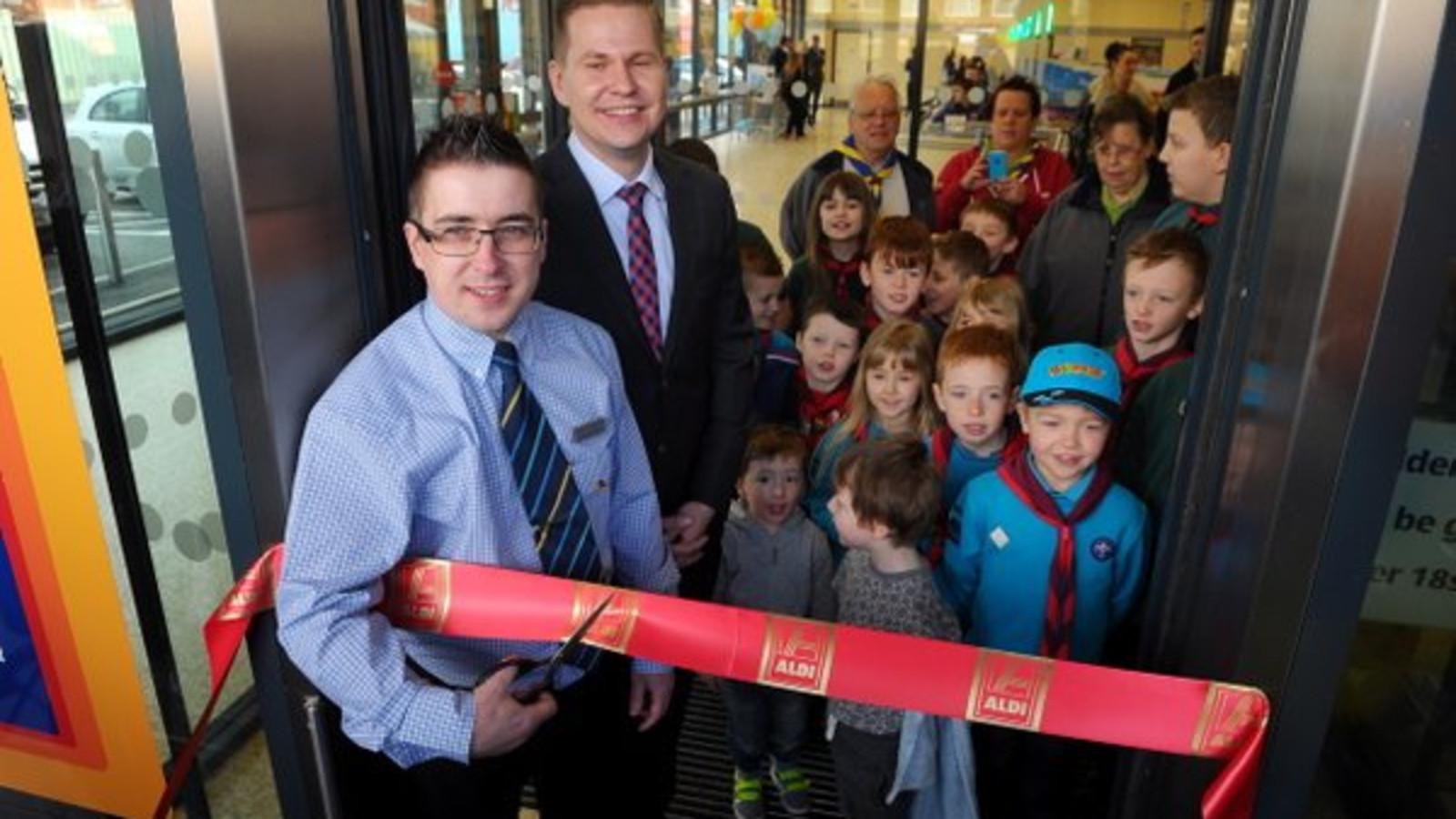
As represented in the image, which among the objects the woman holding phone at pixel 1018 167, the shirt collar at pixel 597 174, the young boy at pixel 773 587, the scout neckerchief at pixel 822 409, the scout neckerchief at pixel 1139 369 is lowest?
the young boy at pixel 773 587

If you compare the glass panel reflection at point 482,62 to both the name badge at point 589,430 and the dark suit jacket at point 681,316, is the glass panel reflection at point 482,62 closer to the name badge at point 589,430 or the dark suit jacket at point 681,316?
the dark suit jacket at point 681,316

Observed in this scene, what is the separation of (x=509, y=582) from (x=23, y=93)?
1.32m

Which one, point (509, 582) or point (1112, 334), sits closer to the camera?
point (509, 582)

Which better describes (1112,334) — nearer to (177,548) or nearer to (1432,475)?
(1432,475)

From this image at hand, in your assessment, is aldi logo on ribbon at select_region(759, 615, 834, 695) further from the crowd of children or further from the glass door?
A: the glass door

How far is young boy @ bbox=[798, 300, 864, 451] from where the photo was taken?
3.31 meters

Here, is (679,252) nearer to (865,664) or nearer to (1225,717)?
(865,664)

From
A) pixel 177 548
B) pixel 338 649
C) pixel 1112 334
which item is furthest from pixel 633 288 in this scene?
pixel 1112 334

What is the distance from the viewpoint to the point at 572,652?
6.01 feet

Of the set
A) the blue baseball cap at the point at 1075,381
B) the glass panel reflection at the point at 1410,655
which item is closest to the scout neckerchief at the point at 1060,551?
the blue baseball cap at the point at 1075,381

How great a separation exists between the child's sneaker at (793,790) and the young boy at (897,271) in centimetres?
145

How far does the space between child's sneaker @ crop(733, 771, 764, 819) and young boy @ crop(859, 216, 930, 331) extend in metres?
1.50

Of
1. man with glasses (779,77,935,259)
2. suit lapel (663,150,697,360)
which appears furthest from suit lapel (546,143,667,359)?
man with glasses (779,77,935,259)

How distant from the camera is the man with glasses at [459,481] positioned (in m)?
1.55
